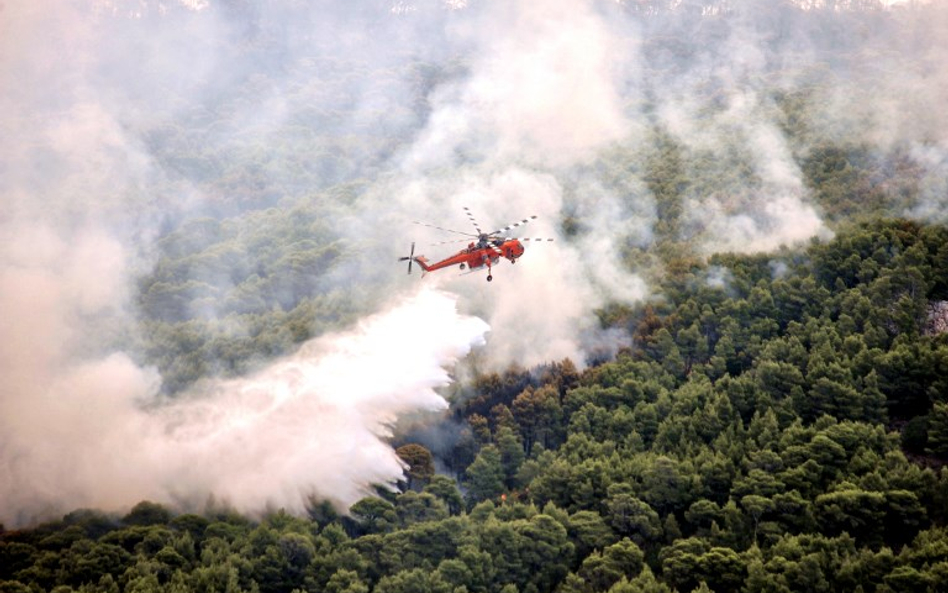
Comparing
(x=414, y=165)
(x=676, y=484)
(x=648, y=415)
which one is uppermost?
(x=414, y=165)

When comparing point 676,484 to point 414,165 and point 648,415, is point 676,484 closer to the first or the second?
point 648,415

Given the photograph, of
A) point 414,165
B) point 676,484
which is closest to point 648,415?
point 676,484

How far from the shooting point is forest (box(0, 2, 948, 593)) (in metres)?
64.4

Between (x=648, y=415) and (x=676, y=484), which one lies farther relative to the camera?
(x=648, y=415)

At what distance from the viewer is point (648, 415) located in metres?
78.5

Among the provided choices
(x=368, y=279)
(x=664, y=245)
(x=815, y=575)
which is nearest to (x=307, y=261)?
(x=368, y=279)

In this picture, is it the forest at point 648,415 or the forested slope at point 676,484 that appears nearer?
the forested slope at point 676,484

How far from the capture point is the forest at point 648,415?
64.4 m

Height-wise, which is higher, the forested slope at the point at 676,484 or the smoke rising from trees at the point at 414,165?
the smoke rising from trees at the point at 414,165

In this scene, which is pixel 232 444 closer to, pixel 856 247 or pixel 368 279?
pixel 368 279

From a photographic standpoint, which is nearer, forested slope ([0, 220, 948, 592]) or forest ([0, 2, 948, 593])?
forested slope ([0, 220, 948, 592])

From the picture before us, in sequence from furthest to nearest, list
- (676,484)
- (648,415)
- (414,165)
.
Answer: (414,165), (648,415), (676,484)

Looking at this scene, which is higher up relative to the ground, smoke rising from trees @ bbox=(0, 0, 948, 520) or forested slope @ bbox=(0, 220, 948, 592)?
smoke rising from trees @ bbox=(0, 0, 948, 520)

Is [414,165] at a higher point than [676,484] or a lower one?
higher
